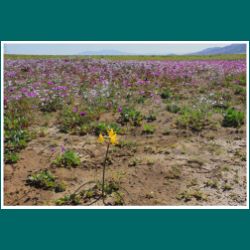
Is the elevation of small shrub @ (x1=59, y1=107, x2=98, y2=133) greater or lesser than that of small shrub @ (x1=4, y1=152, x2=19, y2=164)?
greater

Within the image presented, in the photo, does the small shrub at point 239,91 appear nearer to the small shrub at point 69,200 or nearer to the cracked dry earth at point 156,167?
Result: the cracked dry earth at point 156,167

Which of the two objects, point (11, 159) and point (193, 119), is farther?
point (193, 119)

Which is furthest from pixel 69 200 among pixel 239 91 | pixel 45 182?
pixel 239 91

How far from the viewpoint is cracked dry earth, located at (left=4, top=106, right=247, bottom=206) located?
16.1 feet

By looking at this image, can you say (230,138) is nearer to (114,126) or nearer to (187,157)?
(187,157)

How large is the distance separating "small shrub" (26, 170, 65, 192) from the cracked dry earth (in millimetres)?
94

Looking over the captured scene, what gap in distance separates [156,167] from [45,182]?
1.83 m

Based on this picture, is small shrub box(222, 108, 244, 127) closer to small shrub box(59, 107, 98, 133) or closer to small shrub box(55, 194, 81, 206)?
small shrub box(59, 107, 98, 133)

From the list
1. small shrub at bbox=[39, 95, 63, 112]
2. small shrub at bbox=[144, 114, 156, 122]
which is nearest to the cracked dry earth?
small shrub at bbox=[144, 114, 156, 122]

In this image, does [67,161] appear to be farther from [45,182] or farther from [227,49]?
[227,49]

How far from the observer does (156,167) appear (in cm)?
574

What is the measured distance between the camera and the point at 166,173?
18.2 feet

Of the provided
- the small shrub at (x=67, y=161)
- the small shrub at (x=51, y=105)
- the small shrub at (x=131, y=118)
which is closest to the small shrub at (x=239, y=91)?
the small shrub at (x=131, y=118)

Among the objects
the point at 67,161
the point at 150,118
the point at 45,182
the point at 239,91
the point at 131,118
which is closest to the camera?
the point at 45,182
